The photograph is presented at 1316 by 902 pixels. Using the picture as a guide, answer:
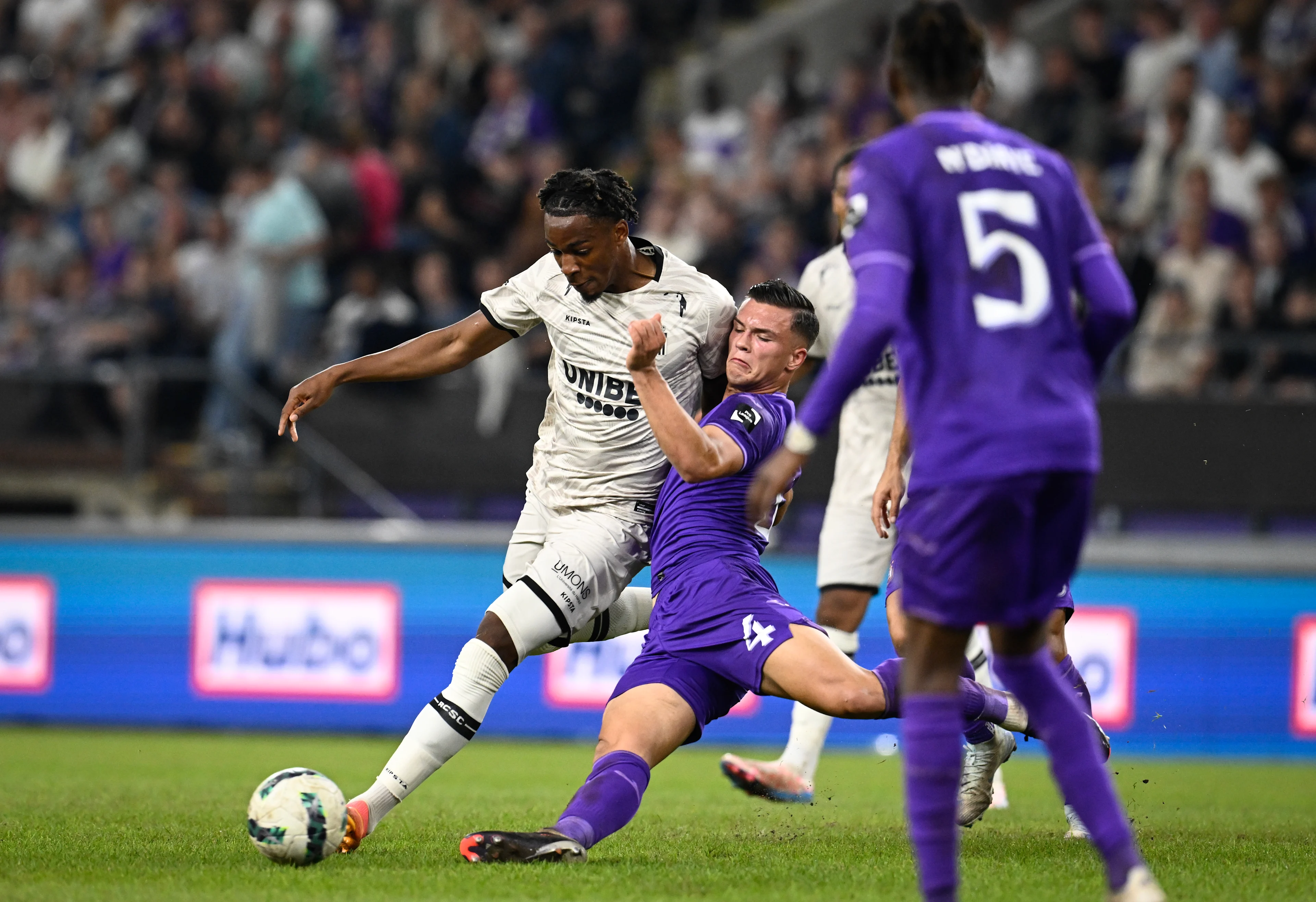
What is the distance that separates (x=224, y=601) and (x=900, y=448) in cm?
677

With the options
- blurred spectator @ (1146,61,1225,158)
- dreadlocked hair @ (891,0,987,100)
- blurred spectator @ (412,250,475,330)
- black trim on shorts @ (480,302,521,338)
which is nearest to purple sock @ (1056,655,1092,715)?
black trim on shorts @ (480,302,521,338)

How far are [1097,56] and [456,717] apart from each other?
33.5 ft

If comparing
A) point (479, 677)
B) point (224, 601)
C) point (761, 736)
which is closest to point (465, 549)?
point (224, 601)

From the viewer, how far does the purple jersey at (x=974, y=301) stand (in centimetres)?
366

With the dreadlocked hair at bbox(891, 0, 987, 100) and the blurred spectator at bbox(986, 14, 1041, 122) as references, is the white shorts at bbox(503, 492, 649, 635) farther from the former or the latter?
the blurred spectator at bbox(986, 14, 1041, 122)

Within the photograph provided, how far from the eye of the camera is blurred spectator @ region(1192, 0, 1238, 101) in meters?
12.6

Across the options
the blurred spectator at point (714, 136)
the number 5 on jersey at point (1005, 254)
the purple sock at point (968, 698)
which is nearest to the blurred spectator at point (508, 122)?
the blurred spectator at point (714, 136)

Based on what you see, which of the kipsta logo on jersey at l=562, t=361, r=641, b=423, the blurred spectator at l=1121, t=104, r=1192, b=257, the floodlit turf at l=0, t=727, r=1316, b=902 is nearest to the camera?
the floodlit turf at l=0, t=727, r=1316, b=902

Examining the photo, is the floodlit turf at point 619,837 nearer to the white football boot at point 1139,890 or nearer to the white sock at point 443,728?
the white sock at point 443,728

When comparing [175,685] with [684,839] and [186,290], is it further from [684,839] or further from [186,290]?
[684,839]

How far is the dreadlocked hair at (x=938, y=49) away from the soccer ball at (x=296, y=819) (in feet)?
9.40

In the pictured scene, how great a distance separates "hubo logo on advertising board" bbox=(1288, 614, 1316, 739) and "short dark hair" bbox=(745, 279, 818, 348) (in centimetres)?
611

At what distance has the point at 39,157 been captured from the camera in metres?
15.6

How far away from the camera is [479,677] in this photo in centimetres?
525
